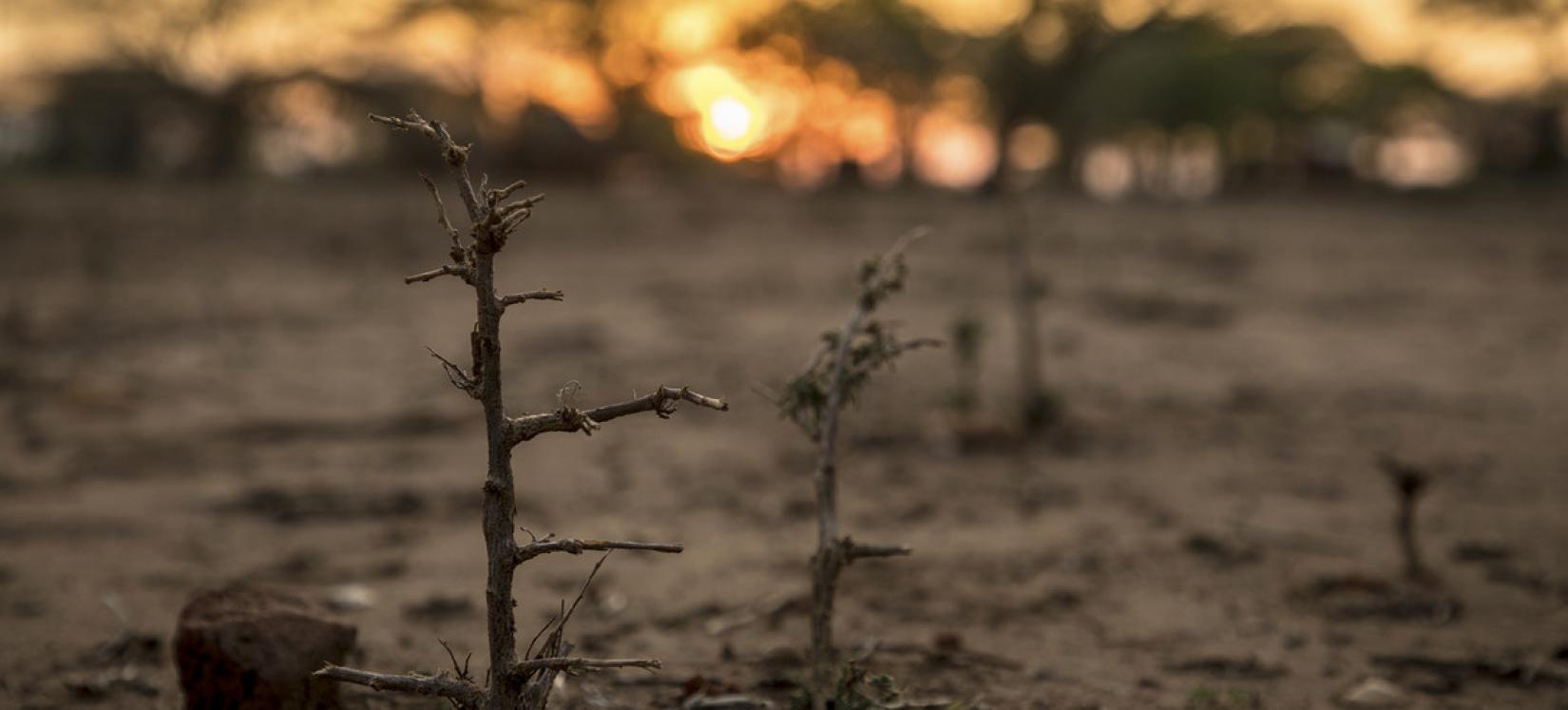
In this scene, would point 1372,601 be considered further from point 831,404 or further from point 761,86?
point 761,86

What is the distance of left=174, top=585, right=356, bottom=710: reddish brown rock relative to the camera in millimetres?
2564

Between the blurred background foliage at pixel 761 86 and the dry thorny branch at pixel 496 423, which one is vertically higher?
the blurred background foliage at pixel 761 86

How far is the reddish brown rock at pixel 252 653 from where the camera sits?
256cm

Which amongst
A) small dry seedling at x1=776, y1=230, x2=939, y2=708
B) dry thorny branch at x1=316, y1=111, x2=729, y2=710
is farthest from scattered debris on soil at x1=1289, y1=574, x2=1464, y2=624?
dry thorny branch at x1=316, y1=111, x2=729, y2=710

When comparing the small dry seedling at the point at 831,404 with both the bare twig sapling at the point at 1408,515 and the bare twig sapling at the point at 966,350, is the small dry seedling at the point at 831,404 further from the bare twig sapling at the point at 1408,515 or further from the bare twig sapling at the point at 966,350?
the bare twig sapling at the point at 966,350

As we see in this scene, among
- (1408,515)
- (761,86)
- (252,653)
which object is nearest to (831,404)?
(252,653)

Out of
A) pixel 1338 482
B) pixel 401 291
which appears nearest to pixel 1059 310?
pixel 1338 482

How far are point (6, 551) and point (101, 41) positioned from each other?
21517 mm

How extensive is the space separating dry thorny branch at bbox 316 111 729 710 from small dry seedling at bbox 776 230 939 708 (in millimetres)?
623

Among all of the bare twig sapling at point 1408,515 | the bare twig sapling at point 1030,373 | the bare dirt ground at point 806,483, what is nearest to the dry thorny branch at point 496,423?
the bare dirt ground at point 806,483

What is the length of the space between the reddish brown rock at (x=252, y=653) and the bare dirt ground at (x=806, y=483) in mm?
482

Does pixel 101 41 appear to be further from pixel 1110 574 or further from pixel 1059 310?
pixel 1110 574

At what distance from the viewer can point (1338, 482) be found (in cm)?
506

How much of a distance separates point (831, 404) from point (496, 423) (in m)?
0.82
